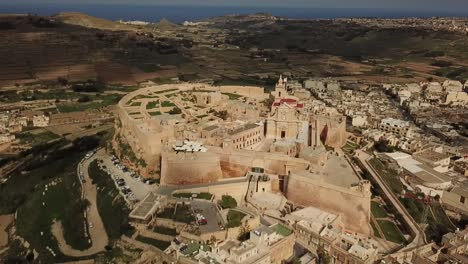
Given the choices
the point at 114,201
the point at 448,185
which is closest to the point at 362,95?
the point at 448,185

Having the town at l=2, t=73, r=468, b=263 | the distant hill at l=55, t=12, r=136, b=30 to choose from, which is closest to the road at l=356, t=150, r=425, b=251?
the town at l=2, t=73, r=468, b=263

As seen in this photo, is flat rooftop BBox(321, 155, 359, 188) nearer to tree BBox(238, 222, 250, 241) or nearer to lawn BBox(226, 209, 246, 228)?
lawn BBox(226, 209, 246, 228)

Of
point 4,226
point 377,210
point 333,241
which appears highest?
point 333,241

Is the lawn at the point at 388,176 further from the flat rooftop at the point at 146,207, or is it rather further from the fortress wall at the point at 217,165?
the flat rooftop at the point at 146,207

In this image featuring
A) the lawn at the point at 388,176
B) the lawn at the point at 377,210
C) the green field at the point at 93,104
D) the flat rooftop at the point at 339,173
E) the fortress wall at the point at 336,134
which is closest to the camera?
the lawn at the point at 377,210

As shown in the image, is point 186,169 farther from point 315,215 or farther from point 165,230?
point 315,215

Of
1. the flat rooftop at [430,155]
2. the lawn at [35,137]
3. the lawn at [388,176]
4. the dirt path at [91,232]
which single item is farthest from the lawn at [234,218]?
the lawn at [35,137]

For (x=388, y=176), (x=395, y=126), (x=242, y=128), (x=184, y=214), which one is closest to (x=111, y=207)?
(x=184, y=214)
